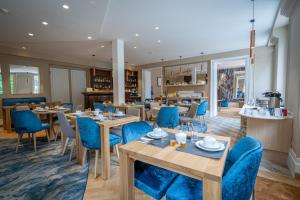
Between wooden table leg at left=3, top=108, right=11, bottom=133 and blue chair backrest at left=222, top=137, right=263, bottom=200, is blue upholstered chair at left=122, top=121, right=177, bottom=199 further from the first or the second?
wooden table leg at left=3, top=108, right=11, bottom=133

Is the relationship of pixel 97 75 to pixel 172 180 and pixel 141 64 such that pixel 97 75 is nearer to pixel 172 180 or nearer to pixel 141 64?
pixel 141 64

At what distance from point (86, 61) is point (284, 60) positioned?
813cm

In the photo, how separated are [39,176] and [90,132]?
3.34ft

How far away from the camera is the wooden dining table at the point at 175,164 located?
3.01 feet

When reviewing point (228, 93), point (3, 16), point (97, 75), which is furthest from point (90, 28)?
point (228, 93)

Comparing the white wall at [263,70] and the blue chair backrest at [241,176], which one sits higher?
the white wall at [263,70]

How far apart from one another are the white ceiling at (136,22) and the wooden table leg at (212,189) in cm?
304

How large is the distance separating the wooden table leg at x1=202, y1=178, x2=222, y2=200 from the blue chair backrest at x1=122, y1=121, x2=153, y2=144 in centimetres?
90

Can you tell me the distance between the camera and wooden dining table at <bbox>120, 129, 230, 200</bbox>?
918 millimetres

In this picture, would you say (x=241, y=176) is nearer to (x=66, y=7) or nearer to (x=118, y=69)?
(x=66, y=7)

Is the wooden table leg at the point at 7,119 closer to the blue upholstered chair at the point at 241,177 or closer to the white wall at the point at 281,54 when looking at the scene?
the blue upholstered chair at the point at 241,177

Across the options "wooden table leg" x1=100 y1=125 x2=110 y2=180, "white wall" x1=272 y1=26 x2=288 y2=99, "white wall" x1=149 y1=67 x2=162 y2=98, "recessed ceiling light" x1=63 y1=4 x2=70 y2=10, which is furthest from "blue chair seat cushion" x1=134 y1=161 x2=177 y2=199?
"white wall" x1=149 y1=67 x2=162 y2=98

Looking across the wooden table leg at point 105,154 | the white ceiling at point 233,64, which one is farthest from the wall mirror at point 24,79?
the white ceiling at point 233,64

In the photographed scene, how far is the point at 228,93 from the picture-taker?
38.5ft
